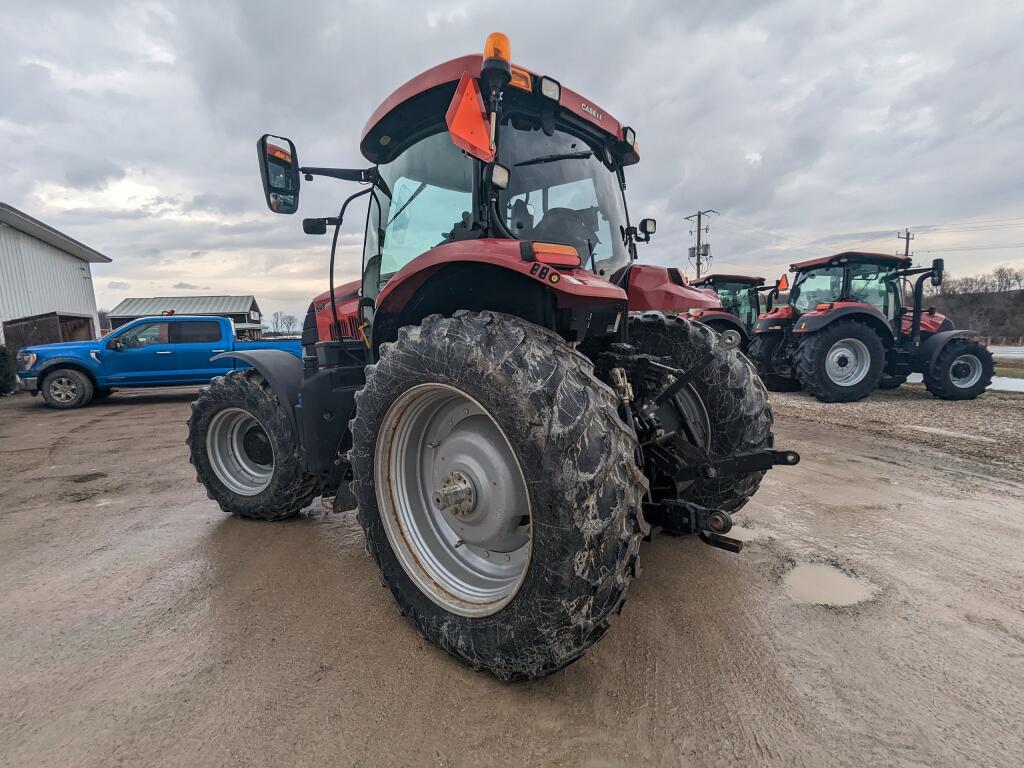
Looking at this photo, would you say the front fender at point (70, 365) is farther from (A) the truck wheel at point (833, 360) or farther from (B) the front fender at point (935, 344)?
(B) the front fender at point (935, 344)

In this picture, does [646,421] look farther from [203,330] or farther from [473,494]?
[203,330]

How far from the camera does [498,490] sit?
187cm

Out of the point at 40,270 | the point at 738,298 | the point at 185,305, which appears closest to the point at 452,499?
the point at 738,298

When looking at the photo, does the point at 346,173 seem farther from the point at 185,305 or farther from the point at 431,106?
the point at 185,305

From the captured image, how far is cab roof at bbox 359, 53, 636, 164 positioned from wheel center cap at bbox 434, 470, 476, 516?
1.63 metres

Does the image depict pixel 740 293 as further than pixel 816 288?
Yes

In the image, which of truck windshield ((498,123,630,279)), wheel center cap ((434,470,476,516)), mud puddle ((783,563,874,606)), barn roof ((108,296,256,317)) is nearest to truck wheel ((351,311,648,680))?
wheel center cap ((434,470,476,516))

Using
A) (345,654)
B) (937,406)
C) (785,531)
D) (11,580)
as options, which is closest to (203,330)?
(11,580)

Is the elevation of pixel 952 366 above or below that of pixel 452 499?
below

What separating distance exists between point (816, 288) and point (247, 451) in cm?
997

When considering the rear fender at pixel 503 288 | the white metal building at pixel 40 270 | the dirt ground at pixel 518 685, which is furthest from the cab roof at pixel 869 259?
the white metal building at pixel 40 270

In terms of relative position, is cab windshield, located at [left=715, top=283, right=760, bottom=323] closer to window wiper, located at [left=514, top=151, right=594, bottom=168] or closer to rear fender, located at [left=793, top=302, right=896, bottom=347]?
rear fender, located at [left=793, top=302, right=896, bottom=347]

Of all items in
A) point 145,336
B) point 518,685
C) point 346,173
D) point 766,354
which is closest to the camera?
point 518,685

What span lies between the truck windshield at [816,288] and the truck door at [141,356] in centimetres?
1240
